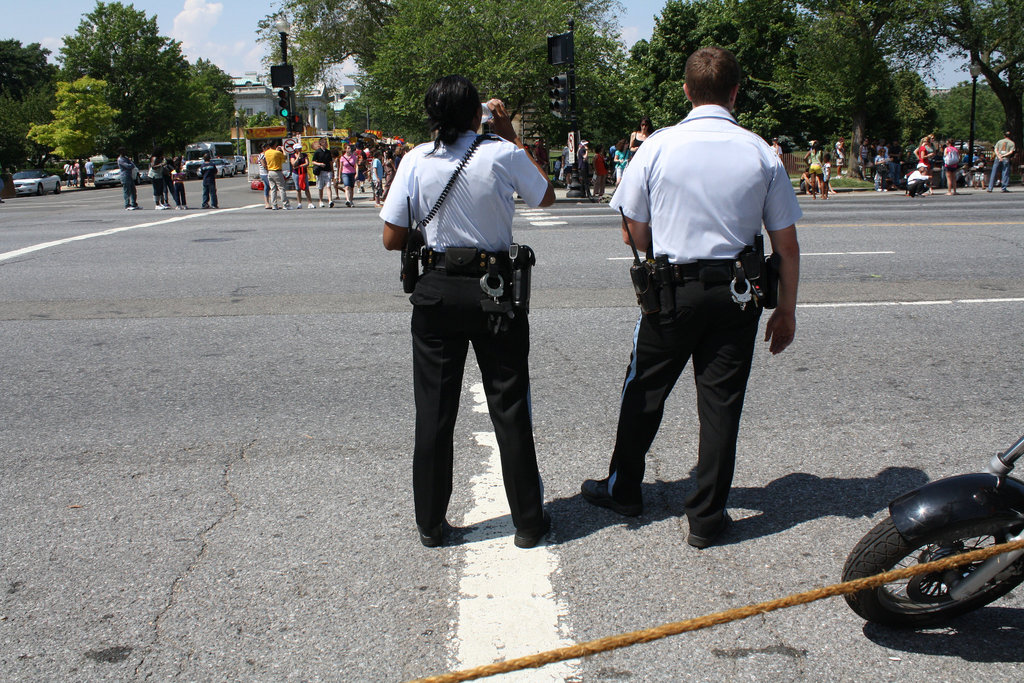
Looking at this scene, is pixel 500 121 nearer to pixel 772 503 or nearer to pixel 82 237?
pixel 772 503

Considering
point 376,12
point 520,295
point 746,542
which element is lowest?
point 746,542

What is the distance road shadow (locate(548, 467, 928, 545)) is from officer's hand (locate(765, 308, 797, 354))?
0.74 m

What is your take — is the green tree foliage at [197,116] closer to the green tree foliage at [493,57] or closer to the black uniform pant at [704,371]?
the green tree foliage at [493,57]

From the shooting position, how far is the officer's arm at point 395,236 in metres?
3.27

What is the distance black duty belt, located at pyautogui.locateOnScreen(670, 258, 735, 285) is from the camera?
10.5ft

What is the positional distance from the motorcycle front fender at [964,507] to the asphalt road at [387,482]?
16.7 inches

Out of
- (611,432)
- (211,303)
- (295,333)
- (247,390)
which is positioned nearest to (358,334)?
(295,333)

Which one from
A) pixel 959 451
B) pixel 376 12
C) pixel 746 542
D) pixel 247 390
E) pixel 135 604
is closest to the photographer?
pixel 135 604

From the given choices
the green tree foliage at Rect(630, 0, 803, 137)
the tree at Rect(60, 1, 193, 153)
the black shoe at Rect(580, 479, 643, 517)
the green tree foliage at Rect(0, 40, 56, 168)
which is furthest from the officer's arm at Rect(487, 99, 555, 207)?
the tree at Rect(60, 1, 193, 153)

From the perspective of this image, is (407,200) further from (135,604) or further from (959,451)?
(959,451)

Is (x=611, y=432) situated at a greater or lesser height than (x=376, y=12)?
lesser

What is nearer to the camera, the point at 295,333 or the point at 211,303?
the point at 295,333

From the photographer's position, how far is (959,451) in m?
4.31

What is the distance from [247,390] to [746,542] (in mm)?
3401
